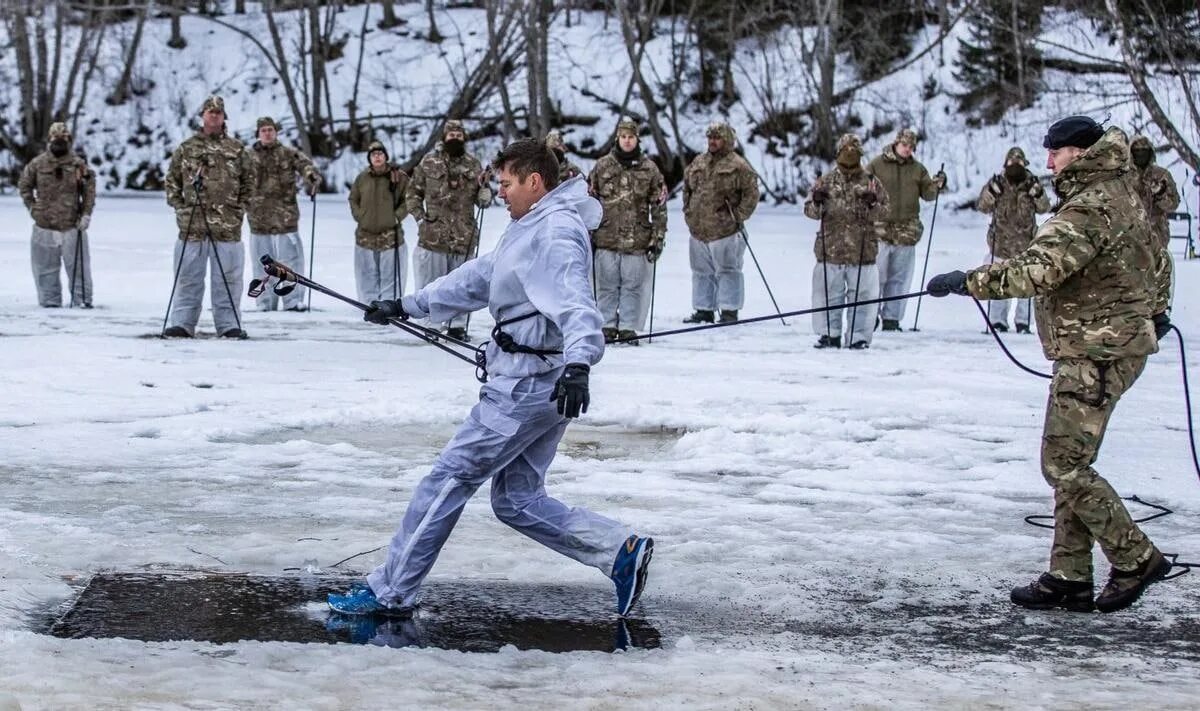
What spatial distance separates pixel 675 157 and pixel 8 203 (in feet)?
43.8

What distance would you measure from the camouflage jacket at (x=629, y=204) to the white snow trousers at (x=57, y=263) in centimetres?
534

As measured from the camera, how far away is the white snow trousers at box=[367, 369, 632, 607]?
4984mm

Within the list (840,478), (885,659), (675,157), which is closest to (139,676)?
(885,659)

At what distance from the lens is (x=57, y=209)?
Answer: 1524 centimetres

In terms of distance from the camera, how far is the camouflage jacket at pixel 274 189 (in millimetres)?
15109

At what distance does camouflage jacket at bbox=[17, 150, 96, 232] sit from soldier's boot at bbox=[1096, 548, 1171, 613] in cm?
1189

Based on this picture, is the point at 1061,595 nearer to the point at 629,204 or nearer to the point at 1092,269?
the point at 1092,269

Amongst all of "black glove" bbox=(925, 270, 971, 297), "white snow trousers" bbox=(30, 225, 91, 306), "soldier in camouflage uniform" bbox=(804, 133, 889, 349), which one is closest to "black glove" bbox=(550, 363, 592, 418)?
"black glove" bbox=(925, 270, 971, 297)

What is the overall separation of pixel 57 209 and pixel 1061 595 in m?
12.1

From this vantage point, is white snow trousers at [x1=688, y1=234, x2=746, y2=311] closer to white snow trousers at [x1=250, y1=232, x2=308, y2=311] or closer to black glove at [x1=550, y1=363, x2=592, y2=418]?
white snow trousers at [x1=250, y1=232, x2=308, y2=311]

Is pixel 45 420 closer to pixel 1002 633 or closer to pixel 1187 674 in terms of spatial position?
pixel 1002 633

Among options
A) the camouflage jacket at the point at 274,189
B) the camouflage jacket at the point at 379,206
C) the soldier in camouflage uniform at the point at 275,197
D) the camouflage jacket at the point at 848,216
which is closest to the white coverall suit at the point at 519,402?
the camouflage jacket at the point at 848,216

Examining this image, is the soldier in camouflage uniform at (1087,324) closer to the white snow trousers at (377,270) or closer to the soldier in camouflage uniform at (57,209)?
the white snow trousers at (377,270)

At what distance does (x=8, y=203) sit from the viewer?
99.2 feet
